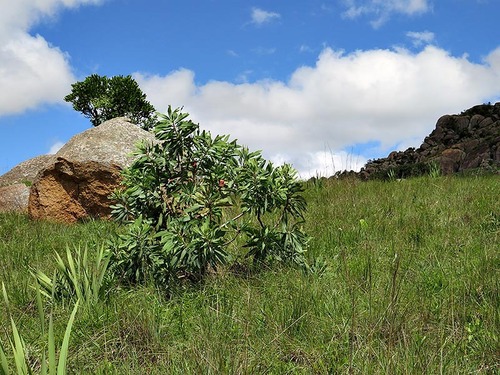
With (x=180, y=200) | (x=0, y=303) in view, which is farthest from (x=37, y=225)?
(x=180, y=200)

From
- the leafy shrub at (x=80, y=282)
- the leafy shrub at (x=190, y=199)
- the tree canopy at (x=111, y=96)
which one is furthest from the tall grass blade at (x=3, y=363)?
the tree canopy at (x=111, y=96)

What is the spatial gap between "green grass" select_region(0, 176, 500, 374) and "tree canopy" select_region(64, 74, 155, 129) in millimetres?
22013

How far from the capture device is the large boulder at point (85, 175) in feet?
30.6

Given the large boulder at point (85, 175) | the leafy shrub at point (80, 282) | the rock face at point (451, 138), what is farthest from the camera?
the rock face at point (451, 138)

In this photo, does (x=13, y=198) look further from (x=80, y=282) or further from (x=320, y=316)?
(x=320, y=316)

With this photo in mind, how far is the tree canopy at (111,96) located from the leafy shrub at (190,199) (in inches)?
900

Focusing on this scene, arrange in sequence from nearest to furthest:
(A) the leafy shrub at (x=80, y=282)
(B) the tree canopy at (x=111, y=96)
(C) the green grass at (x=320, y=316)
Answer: (C) the green grass at (x=320, y=316)
(A) the leafy shrub at (x=80, y=282)
(B) the tree canopy at (x=111, y=96)

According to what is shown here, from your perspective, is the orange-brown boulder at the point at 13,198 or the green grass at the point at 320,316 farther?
the orange-brown boulder at the point at 13,198

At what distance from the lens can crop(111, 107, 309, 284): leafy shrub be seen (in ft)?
14.7

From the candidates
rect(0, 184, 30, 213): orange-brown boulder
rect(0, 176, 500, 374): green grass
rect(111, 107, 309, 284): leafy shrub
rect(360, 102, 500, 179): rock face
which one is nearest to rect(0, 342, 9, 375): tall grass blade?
rect(0, 176, 500, 374): green grass

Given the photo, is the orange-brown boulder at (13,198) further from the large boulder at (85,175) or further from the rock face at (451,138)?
the rock face at (451,138)

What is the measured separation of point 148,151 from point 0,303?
184 cm

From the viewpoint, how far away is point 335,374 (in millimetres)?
2891

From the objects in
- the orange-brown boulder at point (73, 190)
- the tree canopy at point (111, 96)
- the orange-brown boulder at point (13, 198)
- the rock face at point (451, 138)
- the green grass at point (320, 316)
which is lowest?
the green grass at point (320, 316)
